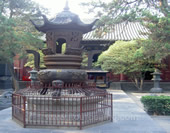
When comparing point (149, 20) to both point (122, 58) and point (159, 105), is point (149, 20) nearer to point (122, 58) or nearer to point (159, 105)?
point (159, 105)

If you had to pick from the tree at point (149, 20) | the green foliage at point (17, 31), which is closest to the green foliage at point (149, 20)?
the tree at point (149, 20)

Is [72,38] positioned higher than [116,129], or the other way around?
[72,38]

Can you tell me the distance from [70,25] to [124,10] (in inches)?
205

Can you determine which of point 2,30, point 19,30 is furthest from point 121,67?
point 2,30

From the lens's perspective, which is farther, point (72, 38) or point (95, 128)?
point (72, 38)

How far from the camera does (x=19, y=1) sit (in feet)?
58.7

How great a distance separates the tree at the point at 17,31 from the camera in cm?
1466

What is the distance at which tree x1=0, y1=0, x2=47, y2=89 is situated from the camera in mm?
14656

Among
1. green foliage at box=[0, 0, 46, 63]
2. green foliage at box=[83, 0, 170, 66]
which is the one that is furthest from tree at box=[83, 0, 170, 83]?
green foliage at box=[0, 0, 46, 63]

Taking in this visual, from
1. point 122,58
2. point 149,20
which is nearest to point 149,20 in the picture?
point 149,20

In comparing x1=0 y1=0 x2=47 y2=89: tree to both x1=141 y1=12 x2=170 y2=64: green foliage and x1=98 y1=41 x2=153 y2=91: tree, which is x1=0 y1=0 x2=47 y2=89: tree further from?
x1=141 y1=12 x2=170 y2=64: green foliage

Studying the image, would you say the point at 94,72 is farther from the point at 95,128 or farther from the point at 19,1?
the point at 95,128

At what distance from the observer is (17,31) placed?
57.1 feet

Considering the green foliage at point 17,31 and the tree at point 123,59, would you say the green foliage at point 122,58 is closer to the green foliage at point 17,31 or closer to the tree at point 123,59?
the tree at point 123,59
